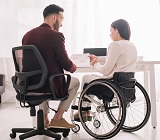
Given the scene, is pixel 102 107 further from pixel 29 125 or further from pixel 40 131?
pixel 29 125

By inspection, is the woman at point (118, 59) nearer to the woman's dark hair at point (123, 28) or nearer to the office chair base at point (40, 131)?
the woman's dark hair at point (123, 28)

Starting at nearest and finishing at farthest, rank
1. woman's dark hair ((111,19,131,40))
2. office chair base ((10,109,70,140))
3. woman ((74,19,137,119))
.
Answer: office chair base ((10,109,70,140)) < woman ((74,19,137,119)) < woman's dark hair ((111,19,131,40))

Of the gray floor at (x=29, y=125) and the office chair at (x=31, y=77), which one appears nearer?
the office chair at (x=31, y=77)

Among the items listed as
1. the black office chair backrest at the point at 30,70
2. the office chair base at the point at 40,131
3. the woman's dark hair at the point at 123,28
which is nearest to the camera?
the black office chair backrest at the point at 30,70

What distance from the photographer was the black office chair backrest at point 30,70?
204cm

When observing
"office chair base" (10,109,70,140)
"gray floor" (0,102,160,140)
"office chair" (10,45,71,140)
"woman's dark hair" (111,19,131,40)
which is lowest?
"gray floor" (0,102,160,140)

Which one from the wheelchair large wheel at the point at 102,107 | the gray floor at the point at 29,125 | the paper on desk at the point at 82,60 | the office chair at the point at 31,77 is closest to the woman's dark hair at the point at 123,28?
the paper on desk at the point at 82,60

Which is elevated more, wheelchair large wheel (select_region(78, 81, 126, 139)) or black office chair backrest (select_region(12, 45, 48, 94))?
black office chair backrest (select_region(12, 45, 48, 94))

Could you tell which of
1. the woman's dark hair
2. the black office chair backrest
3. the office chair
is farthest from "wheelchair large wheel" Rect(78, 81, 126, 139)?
the woman's dark hair

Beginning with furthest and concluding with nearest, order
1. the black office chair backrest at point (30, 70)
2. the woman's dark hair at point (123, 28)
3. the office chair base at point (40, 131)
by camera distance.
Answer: the woman's dark hair at point (123, 28) → the office chair base at point (40, 131) → the black office chair backrest at point (30, 70)

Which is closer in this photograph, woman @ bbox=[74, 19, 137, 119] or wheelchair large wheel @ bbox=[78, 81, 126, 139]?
wheelchair large wheel @ bbox=[78, 81, 126, 139]

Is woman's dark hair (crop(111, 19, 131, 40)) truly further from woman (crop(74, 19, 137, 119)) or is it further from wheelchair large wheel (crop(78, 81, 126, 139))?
wheelchair large wheel (crop(78, 81, 126, 139))

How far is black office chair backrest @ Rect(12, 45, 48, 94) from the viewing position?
2045 mm

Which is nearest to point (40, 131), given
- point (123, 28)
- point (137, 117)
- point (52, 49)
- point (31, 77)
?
point (31, 77)
